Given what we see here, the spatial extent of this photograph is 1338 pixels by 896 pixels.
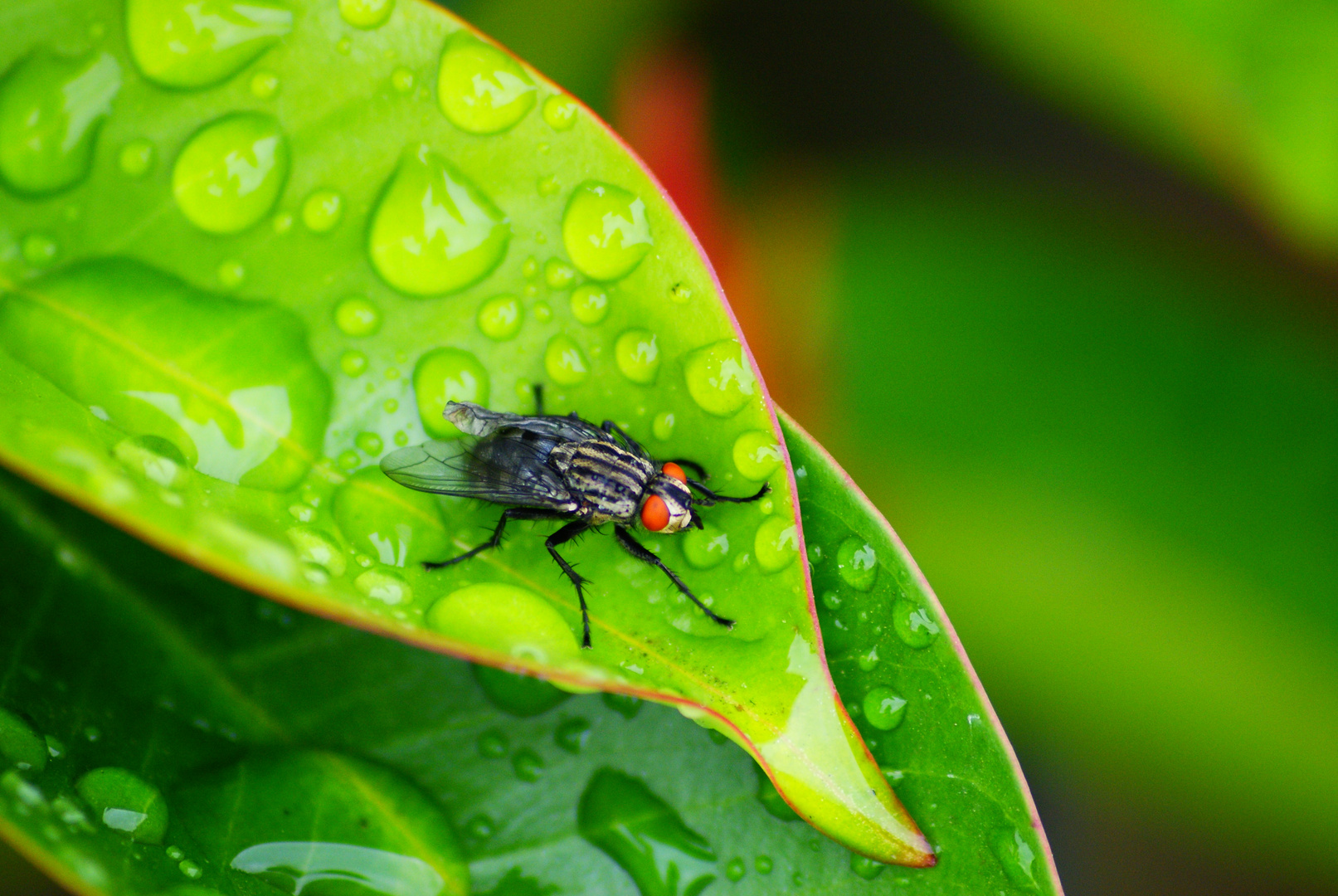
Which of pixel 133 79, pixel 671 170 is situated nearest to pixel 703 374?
pixel 133 79

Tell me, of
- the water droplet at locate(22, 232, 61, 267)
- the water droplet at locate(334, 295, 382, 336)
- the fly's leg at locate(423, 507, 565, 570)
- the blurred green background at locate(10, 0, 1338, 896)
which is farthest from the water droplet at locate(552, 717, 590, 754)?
Answer: the blurred green background at locate(10, 0, 1338, 896)

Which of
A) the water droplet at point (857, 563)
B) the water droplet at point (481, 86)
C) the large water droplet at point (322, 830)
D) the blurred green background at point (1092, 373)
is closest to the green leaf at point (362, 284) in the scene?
the water droplet at point (481, 86)

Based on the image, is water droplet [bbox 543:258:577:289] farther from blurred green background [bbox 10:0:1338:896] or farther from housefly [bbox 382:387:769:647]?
blurred green background [bbox 10:0:1338:896]

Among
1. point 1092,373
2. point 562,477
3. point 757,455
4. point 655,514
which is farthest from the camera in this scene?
point 1092,373

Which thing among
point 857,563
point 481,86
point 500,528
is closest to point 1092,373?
Answer: point 857,563

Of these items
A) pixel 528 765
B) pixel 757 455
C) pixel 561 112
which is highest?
pixel 561 112

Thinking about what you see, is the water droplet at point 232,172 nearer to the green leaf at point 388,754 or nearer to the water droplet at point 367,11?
the water droplet at point 367,11

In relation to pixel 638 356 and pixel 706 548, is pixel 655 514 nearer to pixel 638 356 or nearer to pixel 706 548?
pixel 706 548
